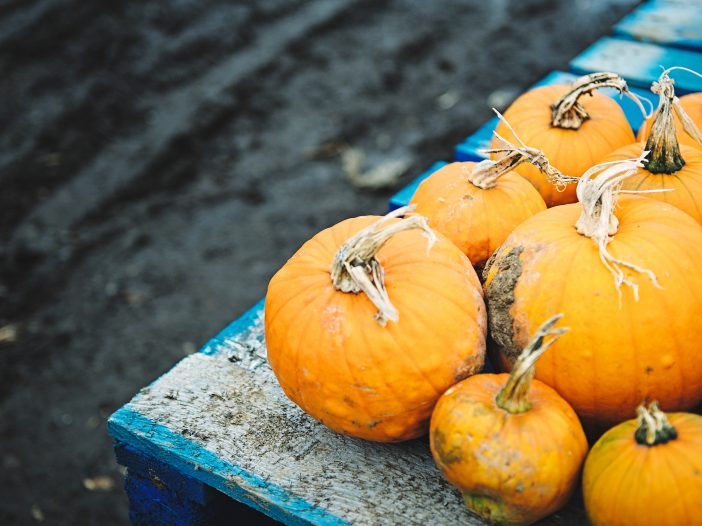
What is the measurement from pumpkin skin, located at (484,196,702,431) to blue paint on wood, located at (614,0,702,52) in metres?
1.95

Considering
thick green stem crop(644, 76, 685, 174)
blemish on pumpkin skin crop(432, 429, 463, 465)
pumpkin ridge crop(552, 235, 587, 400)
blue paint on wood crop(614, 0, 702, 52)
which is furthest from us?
blue paint on wood crop(614, 0, 702, 52)

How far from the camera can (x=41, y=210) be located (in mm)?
4332

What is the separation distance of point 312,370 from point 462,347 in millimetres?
309

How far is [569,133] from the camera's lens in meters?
2.06

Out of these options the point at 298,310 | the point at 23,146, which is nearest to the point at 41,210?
the point at 23,146

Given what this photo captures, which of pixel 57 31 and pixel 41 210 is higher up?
pixel 57 31

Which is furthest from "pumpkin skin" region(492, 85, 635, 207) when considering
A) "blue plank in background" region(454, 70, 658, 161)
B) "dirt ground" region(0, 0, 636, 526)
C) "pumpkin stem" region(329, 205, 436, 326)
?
"dirt ground" region(0, 0, 636, 526)

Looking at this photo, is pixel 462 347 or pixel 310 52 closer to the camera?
pixel 462 347

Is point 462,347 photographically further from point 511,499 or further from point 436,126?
point 436,126

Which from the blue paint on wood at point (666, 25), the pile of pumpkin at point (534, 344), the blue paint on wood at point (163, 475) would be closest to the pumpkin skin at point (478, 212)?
the pile of pumpkin at point (534, 344)

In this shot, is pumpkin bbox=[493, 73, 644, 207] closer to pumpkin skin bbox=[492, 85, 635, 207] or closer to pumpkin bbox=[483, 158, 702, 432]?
pumpkin skin bbox=[492, 85, 635, 207]

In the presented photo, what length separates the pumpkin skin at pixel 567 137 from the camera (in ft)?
6.66

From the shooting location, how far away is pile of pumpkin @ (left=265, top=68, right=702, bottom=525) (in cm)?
131

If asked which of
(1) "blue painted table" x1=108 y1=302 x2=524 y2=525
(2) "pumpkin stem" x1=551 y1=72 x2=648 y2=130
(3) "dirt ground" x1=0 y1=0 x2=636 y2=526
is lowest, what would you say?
(3) "dirt ground" x1=0 y1=0 x2=636 y2=526
